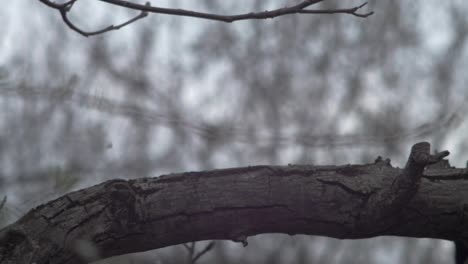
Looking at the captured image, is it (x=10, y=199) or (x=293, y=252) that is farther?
(x=293, y=252)

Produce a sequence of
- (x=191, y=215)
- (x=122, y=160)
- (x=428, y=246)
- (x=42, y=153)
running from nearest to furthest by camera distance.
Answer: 1. (x=191, y=215)
2. (x=42, y=153)
3. (x=122, y=160)
4. (x=428, y=246)

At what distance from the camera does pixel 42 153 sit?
2273mm

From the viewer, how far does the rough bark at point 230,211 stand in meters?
1.10

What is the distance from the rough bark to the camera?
1.10 metres

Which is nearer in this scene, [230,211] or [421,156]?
[421,156]

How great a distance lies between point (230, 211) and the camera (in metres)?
1.13

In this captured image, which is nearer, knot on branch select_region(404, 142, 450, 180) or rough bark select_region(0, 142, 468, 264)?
knot on branch select_region(404, 142, 450, 180)

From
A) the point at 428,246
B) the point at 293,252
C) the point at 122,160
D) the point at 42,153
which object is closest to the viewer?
the point at 42,153

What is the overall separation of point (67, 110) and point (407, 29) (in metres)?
2.47

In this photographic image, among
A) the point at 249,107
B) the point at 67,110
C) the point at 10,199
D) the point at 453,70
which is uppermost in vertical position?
the point at 453,70

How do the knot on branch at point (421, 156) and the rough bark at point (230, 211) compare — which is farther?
the rough bark at point (230, 211)

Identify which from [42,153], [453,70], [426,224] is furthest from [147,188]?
[453,70]

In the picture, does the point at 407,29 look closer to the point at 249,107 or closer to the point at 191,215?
the point at 249,107

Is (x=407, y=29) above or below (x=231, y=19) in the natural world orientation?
above
